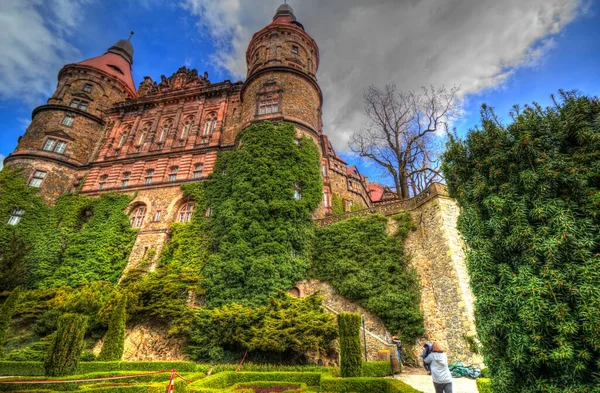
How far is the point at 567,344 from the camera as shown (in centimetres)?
397

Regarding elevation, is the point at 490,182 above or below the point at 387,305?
above

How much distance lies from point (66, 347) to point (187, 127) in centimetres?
2106

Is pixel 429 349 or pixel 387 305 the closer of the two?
pixel 429 349

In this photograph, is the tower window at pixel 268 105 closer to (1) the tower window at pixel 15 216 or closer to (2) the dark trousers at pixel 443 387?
(2) the dark trousers at pixel 443 387

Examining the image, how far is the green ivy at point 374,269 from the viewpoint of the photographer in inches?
504

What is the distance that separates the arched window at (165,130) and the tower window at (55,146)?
28.9 ft

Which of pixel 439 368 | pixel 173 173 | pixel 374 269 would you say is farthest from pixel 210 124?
pixel 439 368

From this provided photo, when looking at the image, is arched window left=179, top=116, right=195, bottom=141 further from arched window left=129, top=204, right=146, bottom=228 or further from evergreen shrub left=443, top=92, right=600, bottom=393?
evergreen shrub left=443, top=92, right=600, bottom=393

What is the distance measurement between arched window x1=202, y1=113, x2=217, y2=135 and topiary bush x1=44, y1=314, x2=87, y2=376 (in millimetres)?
18908

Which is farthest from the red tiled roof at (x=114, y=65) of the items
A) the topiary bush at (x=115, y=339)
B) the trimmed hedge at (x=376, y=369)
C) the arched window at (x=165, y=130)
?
the trimmed hedge at (x=376, y=369)

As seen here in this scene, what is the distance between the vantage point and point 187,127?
2620cm

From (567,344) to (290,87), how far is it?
873 inches

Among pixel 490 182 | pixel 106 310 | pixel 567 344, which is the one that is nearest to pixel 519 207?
pixel 490 182

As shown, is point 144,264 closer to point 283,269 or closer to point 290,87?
point 283,269
